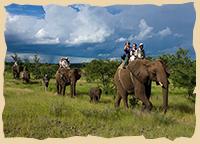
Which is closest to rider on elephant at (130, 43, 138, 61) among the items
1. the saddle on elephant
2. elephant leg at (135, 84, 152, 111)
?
elephant leg at (135, 84, 152, 111)

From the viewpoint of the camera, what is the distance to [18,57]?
1284 cm

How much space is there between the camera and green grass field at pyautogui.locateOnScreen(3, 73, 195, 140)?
1234 cm

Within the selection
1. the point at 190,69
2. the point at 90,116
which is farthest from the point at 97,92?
the point at 190,69

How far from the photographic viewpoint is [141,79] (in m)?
12.9

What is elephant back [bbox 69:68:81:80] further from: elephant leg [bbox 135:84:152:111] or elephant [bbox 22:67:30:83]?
elephant leg [bbox 135:84:152:111]

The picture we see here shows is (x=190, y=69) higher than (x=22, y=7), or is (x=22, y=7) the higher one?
(x=22, y=7)

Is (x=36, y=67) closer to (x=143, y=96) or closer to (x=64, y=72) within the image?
(x=64, y=72)

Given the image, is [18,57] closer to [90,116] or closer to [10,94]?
[10,94]

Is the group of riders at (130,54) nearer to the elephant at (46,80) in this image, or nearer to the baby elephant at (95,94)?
the elephant at (46,80)

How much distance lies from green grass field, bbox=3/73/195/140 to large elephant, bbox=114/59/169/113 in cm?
18

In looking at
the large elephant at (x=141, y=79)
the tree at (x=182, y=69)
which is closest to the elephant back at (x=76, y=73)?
the large elephant at (x=141, y=79)

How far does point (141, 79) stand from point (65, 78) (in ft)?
4.30

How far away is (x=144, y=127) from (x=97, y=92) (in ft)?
3.18

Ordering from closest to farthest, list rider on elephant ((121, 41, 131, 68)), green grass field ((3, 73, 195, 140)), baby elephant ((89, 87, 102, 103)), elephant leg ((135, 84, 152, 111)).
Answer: green grass field ((3, 73, 195, 140)) < elephant leg ((135, 84, 152, 111)) < rider on elephant ((121, 41, 131, 68)) < baby elephant ((89, 87, 102, 103))
